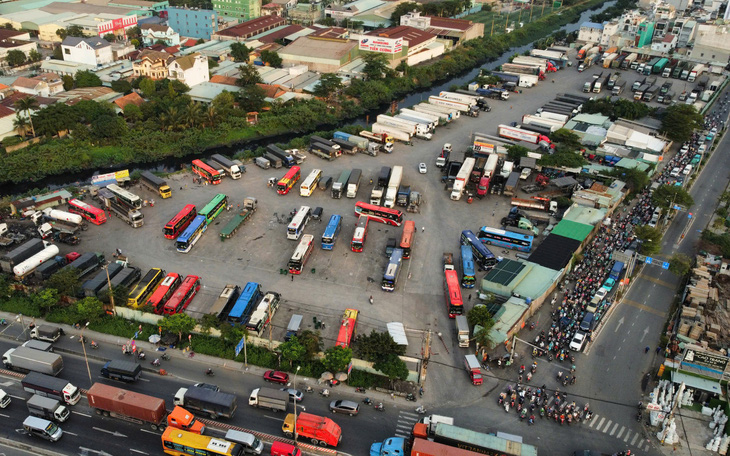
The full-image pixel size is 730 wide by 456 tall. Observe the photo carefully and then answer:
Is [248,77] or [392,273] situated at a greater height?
[248,77]

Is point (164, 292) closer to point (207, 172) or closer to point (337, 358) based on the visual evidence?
point (337, 358)

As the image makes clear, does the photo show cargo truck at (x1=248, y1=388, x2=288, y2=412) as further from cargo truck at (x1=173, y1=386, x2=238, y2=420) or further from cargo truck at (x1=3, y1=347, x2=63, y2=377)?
cargo truck at (x1=3, y1=347, x2=63, y2=377)

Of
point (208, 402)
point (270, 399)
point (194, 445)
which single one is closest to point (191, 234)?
point (208, 402)

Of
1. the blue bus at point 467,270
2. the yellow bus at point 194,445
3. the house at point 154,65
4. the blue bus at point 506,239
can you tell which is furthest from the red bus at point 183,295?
the house at point 154,65

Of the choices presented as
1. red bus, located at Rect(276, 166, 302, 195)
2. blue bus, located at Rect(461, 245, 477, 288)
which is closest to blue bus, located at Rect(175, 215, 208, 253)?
red bus, located at Rect(276, 166, 302, 195)

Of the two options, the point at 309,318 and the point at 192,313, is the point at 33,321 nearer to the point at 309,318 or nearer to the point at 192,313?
the point at 192,313

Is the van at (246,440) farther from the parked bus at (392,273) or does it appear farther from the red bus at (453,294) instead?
the red bus at (453,294)
